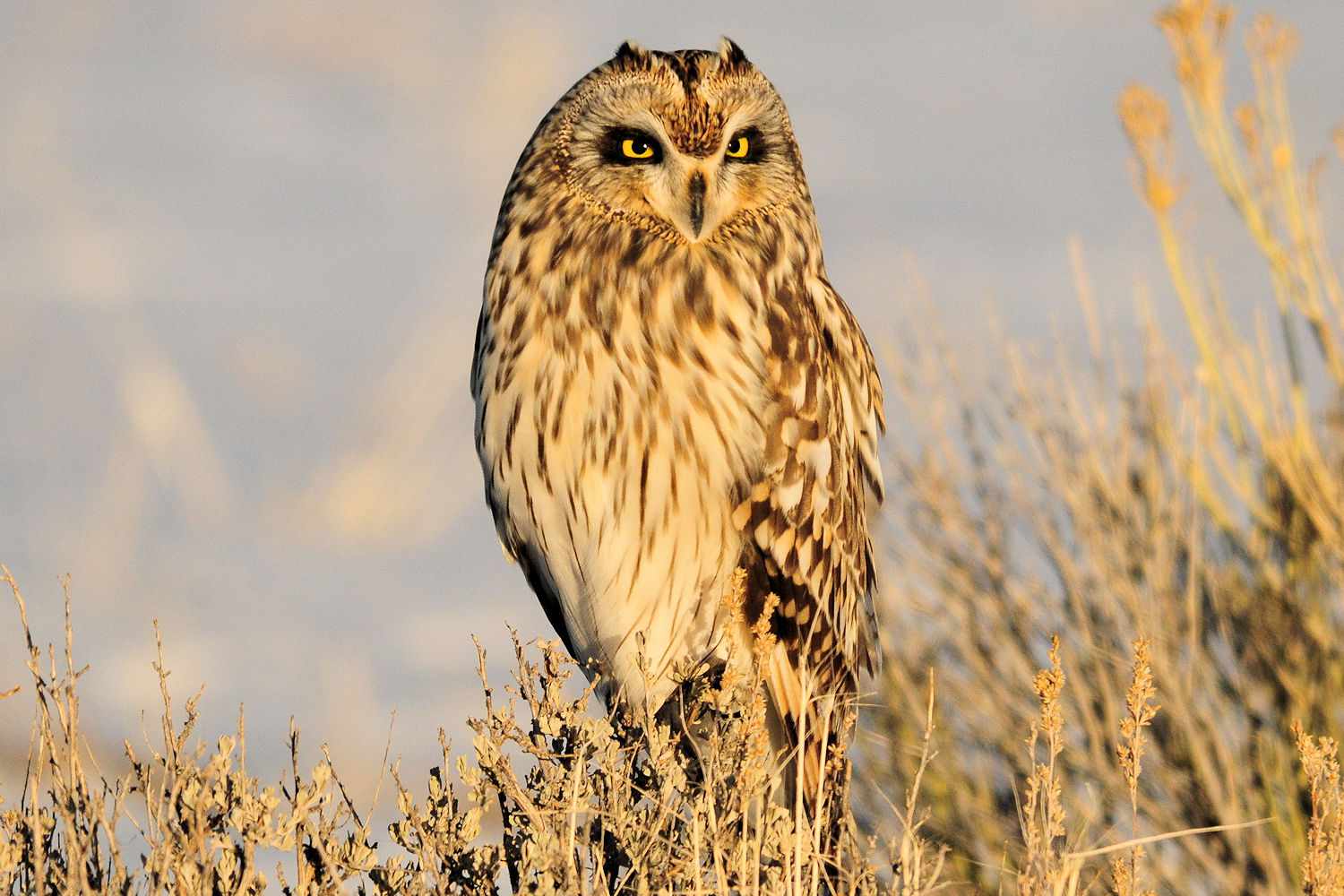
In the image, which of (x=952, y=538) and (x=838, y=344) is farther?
(x=952, y=538)

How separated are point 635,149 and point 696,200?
0.79 feet

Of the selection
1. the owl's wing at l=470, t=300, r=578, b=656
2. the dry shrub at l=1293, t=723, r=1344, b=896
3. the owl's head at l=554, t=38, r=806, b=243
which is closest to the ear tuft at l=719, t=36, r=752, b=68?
the owl's head at l=554, t=38, r=806, b=243

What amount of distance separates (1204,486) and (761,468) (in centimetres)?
389


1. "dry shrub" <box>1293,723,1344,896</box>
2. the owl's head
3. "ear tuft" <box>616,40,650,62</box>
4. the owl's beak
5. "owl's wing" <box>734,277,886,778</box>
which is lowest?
"dry shrub" <box>1293,723,1344,896</box>

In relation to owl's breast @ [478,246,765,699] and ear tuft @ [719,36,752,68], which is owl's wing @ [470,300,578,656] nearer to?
owl's breast @ [478,246,765,699]

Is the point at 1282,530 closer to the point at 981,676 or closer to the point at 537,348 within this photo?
the point at 981,676

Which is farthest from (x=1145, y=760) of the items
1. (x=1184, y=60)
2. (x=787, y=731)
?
(x=787, y=731)

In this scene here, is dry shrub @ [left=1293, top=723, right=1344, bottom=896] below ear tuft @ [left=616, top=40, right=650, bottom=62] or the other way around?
below

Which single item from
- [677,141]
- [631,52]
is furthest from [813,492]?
[631,52]

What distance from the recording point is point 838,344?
12.9 feet

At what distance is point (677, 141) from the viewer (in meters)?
3.71

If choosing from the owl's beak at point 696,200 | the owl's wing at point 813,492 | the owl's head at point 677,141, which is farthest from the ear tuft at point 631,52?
the owl's wing at point 813,492

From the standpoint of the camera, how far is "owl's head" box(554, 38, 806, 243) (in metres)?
3.70

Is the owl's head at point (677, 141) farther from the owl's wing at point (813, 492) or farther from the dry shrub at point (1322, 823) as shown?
the dry shrub at point (1322, 823)
